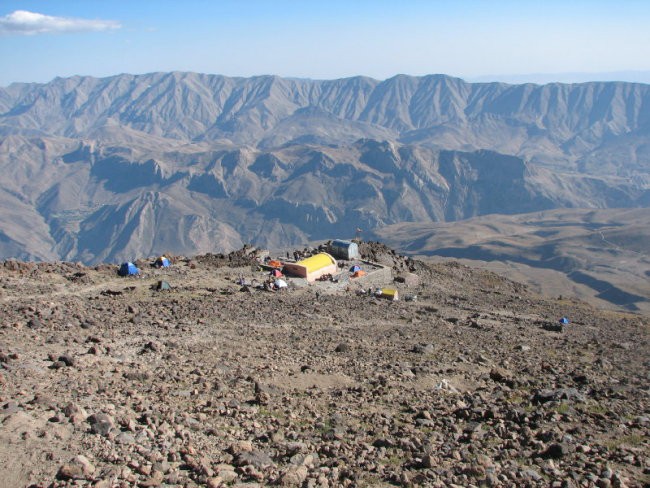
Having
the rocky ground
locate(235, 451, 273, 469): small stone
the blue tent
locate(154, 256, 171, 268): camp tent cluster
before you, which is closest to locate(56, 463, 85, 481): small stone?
the rocky ground

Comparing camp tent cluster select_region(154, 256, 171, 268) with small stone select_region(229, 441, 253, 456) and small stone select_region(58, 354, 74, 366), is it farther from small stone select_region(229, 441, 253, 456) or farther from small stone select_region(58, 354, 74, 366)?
small stone select_region(229, 441, 253, 456)

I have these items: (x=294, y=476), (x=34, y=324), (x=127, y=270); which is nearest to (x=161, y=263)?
(x=127, y=270)

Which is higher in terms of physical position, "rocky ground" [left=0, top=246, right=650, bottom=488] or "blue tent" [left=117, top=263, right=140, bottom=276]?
"rocky ground" [left=0, top=246, right=650, bottom=488]

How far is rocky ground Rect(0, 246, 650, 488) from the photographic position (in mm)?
10383

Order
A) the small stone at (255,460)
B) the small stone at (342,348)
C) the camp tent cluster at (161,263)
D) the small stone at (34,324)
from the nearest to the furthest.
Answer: the small stone at (255,460), the small stone at (34,324), the small stone at (342,348), the camp tent cluster at (161,263)

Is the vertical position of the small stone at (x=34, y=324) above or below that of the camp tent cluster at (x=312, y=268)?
above

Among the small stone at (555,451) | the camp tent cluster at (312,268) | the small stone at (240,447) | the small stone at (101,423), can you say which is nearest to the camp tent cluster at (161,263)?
the camp tent cluster at (312,268)

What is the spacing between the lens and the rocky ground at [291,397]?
409 inches

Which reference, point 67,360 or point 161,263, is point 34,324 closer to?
point 67,360

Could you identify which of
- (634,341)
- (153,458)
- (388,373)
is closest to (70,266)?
(388,373)

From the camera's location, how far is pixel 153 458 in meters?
10.1

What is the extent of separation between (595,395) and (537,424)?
4.70 meters

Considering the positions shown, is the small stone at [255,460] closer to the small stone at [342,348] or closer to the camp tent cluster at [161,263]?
the small stone at [342,348]

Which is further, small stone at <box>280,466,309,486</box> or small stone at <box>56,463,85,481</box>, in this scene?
small stone at <box>280,466,309,486</box>
